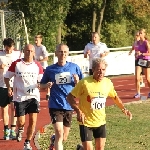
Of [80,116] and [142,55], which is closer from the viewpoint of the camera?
[80,116]

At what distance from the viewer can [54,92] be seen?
425 inches

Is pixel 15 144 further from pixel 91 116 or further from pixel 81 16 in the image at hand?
pixel 81 16

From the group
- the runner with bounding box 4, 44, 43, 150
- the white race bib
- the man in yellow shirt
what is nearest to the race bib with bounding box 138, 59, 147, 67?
the white race bib

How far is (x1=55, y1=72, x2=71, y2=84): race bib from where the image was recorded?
34.9 ft

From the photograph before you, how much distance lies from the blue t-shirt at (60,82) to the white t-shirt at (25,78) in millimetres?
1030

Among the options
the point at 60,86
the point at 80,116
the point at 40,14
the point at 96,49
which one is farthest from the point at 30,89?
the point at 40,14

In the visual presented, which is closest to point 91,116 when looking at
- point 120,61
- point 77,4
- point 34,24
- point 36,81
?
point 36,81

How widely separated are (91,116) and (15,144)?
3.59 meters

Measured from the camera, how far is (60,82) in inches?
423

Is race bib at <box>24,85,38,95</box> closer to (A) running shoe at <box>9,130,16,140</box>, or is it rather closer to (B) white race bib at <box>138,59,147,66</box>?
(A) running shoe at <box>9,130,16,140</box>

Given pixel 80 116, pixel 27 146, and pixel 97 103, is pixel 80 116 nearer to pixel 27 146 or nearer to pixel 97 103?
pixel 97 103

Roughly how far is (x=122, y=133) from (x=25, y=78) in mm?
2874

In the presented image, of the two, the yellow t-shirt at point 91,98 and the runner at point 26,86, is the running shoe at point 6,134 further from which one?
the yellow t-shirt at point 91,98

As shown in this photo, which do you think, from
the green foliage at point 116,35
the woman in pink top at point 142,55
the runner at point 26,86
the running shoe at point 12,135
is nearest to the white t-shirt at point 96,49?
the woman in pink top at point 142,55
